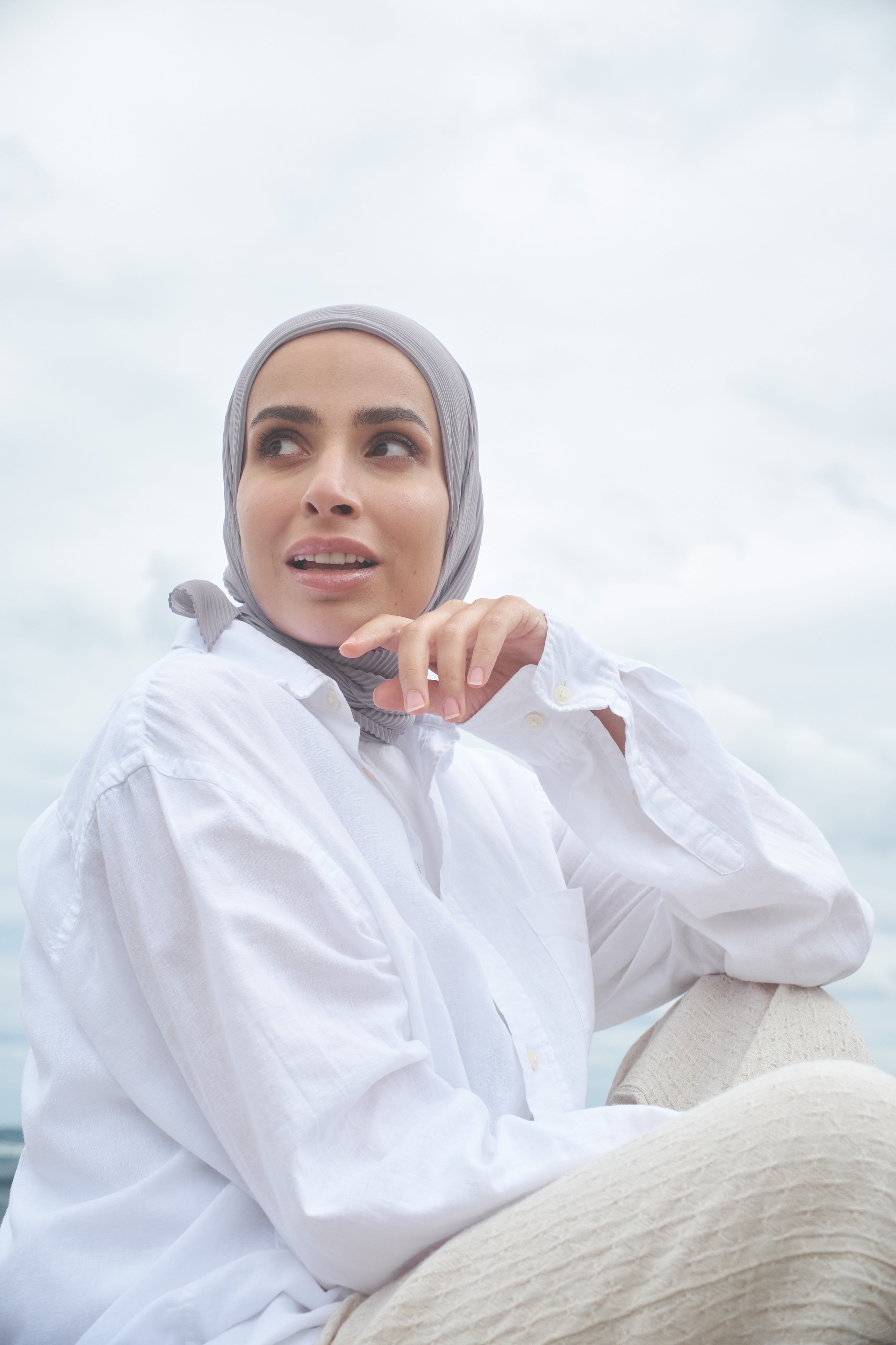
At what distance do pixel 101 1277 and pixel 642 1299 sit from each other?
614 millimetres

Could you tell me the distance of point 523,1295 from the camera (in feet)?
3.00

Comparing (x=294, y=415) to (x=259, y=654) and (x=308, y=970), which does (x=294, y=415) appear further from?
(x=308, y=970)

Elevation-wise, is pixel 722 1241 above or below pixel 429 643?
below

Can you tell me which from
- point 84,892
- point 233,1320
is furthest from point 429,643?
point 233,1320

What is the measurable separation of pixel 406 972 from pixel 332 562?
1.94 ft

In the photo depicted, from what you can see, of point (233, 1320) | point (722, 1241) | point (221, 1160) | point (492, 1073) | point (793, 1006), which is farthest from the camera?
point (793, 1006)

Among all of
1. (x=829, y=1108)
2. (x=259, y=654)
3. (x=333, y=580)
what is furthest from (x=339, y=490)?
(x=829, y=1108)

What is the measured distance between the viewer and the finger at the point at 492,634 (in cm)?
130

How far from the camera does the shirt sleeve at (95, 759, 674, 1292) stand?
3.36ft

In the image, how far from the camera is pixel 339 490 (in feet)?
4.94

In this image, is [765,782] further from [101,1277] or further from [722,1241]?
[101,1277]

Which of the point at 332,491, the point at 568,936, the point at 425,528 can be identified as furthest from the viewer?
the point at 568,936

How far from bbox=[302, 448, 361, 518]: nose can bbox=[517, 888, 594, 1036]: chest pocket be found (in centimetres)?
67

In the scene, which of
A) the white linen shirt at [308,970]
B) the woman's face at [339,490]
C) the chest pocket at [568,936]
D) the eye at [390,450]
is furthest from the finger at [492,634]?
the chest pocket at [568,936]
